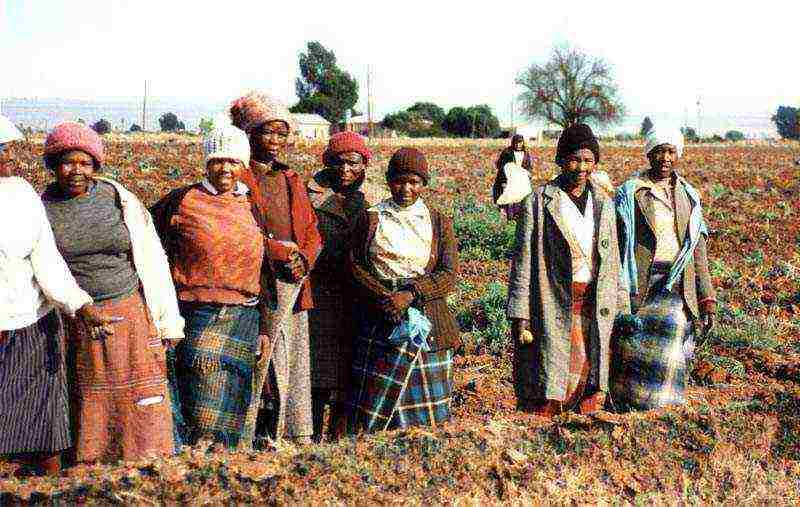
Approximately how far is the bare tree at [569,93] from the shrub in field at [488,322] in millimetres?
63126

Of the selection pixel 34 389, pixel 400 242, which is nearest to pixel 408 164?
pixel 400 242

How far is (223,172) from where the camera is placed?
408cm

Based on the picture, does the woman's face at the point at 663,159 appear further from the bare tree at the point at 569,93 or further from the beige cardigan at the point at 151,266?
the bare tree at the point at 569,93

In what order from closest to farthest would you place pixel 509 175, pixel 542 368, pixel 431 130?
pixel 542 368, pixel 509 175, pixel 431 130

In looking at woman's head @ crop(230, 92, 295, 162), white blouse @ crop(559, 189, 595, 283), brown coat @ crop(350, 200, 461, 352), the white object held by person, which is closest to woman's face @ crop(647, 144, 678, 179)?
white blouse @ crop(559, 189, 595, 283)

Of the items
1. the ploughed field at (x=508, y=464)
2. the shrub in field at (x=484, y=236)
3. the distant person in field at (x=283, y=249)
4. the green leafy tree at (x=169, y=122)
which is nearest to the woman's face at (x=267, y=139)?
the distant person in field at (x=283, y=249)

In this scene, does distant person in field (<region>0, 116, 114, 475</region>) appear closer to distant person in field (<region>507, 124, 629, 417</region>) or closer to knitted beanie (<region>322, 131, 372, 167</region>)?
knitted beanie (<region>322, 131, 372, 167</region>)

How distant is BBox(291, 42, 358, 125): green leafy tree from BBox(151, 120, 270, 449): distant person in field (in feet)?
212

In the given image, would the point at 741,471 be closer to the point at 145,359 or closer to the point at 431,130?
the point at 145,359

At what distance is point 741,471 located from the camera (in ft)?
12.6

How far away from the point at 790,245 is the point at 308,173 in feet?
40.2

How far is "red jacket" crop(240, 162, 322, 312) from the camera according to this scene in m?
4.30

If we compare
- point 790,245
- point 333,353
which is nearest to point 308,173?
point 790,245

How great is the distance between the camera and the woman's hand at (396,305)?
429 centimetres
